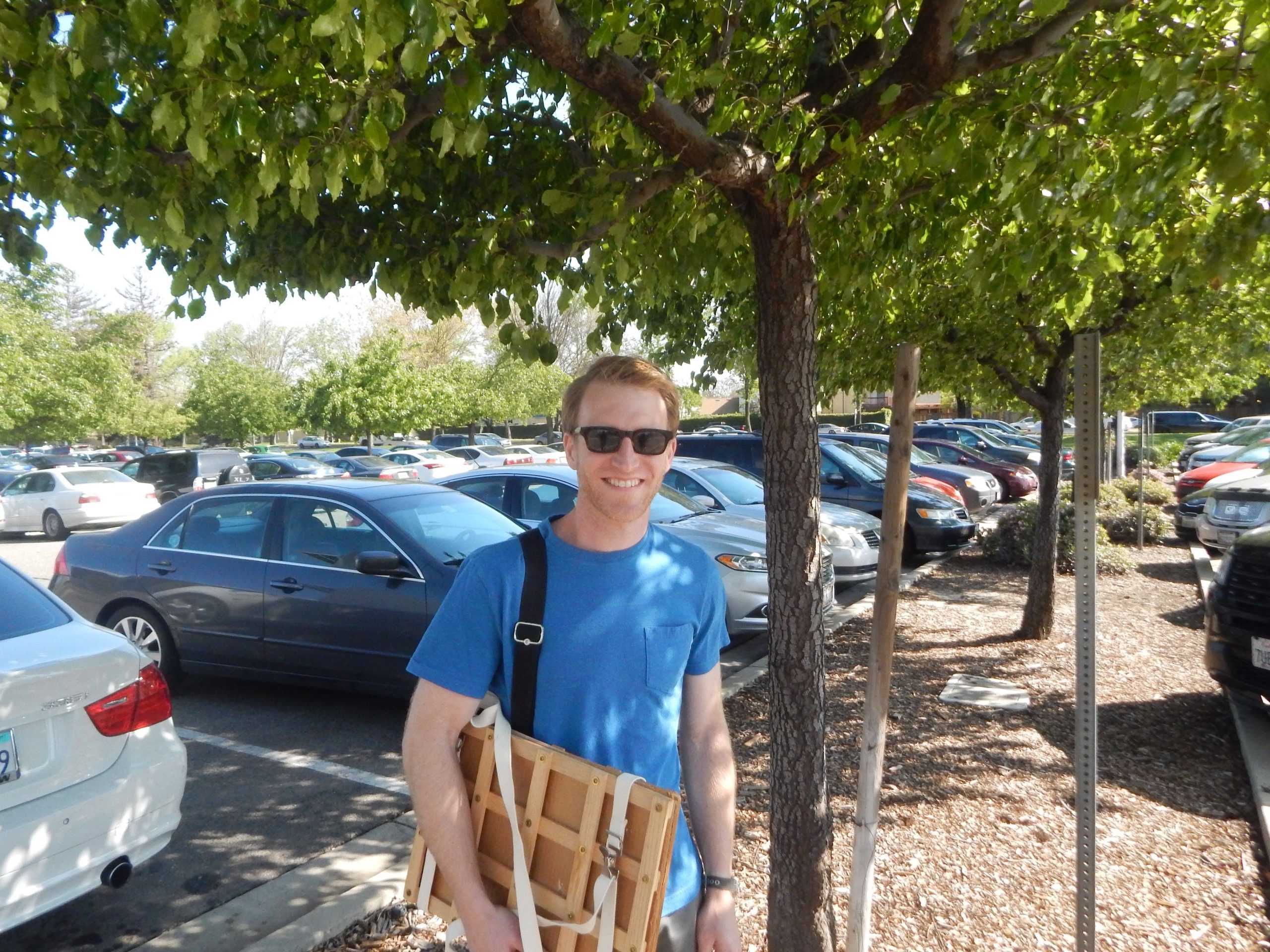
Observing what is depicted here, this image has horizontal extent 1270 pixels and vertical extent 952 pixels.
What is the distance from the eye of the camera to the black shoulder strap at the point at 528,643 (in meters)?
1.86

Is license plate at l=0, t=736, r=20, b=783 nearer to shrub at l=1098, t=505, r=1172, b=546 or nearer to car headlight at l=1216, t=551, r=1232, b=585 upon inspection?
car headlight at l=1216, t=551, r=1232, b=585

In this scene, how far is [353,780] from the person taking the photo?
5227 millimetres

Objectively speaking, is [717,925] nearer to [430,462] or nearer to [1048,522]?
[1048,522]

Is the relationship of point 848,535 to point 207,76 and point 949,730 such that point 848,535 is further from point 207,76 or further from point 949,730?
point 207,76

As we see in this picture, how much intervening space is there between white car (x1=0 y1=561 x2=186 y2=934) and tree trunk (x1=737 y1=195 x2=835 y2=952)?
2363 mm

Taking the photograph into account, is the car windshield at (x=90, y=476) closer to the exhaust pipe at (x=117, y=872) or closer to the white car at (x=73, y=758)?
the white car at (x=73, y=758)

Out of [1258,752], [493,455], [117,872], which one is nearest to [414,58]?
[117,872]

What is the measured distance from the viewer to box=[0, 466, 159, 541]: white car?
20.6 meters

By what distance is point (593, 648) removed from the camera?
190 cm

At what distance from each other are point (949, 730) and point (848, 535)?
4.58 m

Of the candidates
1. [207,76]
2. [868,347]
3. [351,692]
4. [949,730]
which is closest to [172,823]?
[351,692]

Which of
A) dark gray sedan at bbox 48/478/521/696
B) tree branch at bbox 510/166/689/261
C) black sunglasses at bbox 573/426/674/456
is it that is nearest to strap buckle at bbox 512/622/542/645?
black sunglasses at bbox 573/426/674/456

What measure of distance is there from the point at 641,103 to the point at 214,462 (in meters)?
24.1

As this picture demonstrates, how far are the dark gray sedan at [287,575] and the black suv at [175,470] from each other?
688 inches
